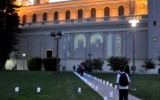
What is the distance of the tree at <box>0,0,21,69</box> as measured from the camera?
73.8 m

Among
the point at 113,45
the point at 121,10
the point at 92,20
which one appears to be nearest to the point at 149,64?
the point at 113,45

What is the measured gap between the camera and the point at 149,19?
71.0 m

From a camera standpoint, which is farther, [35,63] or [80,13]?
[80,13]

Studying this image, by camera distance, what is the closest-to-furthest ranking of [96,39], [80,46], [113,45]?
[113,45]
[96,39]
[80,46]

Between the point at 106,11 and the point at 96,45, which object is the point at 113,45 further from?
the point at 106,11

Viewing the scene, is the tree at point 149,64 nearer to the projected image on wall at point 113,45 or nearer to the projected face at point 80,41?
the projected image on wall at point 113,45

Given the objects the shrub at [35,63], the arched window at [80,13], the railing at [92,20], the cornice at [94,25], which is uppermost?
the arched window at [80,13]

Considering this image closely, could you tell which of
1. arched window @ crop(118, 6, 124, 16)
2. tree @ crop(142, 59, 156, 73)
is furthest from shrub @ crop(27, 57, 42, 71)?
tree @ crop(142, 59, 156, 73)

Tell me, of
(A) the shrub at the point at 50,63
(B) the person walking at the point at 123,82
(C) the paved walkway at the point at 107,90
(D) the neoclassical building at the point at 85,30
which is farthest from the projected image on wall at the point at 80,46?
(B) the person walking at the point at 123,82

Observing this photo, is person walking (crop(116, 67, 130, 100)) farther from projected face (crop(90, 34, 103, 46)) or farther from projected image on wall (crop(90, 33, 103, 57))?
projected face (crop(90, 34, 103, 46))

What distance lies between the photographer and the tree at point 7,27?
7375 cm

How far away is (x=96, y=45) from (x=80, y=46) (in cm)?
370

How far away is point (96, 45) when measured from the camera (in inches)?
3051

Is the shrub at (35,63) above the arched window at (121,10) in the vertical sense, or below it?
below
